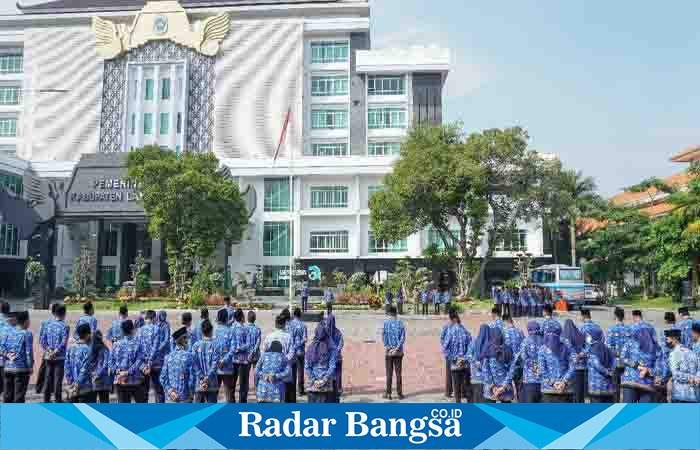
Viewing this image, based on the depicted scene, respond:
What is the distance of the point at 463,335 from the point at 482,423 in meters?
3.06

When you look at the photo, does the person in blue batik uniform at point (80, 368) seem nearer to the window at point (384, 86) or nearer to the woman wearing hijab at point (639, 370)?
the woman wearing hijab at point (639, 370)

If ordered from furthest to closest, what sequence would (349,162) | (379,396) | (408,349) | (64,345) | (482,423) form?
(349,162)
(408,349)
(379,396)
(64,345)
(482,423)

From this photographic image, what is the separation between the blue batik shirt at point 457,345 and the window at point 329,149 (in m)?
40.6

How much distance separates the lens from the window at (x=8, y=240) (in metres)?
40.2

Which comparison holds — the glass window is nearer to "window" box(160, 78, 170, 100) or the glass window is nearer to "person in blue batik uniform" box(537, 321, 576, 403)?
"window" box(160, 78, 170, 100)

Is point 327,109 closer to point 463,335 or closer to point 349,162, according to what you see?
point 349,162

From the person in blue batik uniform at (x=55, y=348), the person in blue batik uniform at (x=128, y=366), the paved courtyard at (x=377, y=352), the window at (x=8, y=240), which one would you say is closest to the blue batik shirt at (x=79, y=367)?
the person in blue batik uniform at (x=128, y=366)

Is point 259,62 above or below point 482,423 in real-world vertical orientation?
above

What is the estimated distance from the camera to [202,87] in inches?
1949

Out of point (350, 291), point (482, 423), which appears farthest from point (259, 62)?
point (482, 423)

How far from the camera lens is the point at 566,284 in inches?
1067

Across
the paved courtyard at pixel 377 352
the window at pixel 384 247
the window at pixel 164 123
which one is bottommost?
the paved courtyard at pixel 377 352

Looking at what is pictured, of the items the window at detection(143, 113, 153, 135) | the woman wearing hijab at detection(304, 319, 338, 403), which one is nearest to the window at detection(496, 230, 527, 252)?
the woman wearing hijab at detection(304, 319, 338, 403)

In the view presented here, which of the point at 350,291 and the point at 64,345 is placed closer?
the point at 64,345
